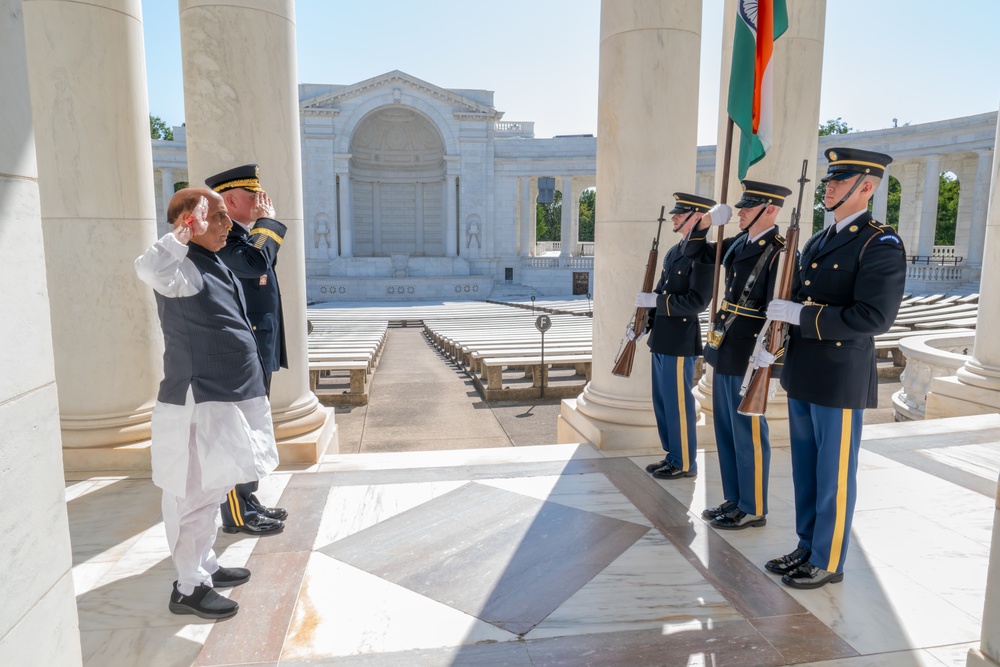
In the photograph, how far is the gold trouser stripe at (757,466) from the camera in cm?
593

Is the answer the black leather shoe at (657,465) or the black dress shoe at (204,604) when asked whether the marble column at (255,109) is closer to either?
the black dress shoe at (204,604)

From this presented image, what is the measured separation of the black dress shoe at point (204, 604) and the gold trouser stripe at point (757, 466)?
4.38 m

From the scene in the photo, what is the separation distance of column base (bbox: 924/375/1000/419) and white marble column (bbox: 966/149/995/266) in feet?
115

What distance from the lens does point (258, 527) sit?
6.01 metres

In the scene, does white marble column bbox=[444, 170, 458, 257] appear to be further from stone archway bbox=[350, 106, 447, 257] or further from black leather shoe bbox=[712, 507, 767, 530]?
black leather shoe bbox=[712, 507, 767, 530]

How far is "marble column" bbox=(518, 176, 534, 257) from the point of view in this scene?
56.3 metres

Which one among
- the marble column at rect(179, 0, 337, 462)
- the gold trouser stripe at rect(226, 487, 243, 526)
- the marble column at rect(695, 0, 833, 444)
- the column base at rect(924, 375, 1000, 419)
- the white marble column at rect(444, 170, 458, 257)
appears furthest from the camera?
the white marble column at rect(444, 170, 458, 257)

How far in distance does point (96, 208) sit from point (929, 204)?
4822cm

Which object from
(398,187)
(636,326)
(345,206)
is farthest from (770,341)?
(398,187)

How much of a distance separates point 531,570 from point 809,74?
24.2 feet

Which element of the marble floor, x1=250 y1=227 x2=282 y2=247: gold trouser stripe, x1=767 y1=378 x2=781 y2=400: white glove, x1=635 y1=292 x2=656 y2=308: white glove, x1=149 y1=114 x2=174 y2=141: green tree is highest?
x1=149 y1=114 x2=174 y2=141: green tree

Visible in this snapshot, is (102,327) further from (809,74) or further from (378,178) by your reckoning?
(378,178)

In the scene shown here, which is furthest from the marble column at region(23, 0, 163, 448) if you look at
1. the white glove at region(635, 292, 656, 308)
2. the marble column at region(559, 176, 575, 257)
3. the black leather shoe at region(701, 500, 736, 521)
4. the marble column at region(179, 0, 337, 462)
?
the marble column at region(559, 176, 575, 257)

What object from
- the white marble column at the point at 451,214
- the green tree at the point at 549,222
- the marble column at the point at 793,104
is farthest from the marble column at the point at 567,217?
the marble column at the point at 793,104
